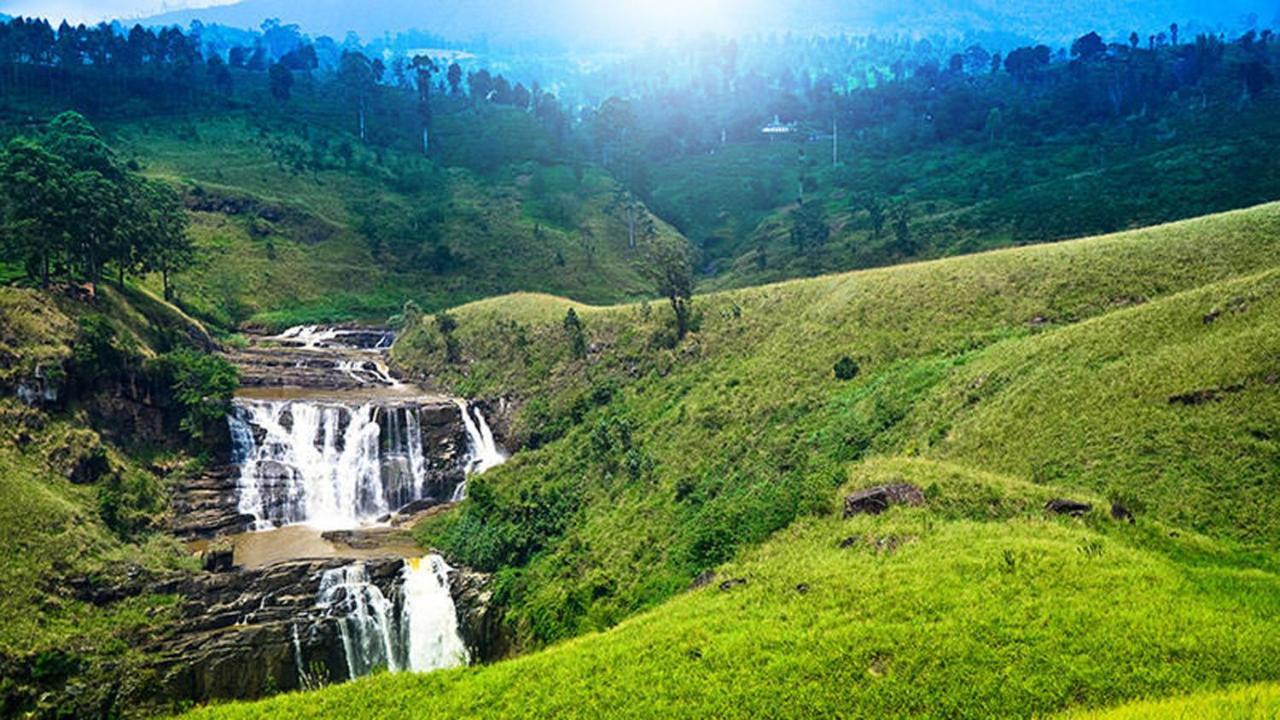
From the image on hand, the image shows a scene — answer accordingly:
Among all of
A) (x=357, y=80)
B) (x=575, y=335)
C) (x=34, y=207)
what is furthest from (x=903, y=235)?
(x=357, y=80)

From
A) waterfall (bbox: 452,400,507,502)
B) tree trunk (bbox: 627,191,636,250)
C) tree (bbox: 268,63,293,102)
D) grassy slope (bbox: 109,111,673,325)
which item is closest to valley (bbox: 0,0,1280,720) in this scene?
waterfall (bbox: 452,400,507,502)

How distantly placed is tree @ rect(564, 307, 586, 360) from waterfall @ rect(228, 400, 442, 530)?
1386 cm

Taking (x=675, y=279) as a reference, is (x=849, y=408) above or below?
below

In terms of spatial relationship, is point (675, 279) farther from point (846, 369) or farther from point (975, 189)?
point (975, 189)

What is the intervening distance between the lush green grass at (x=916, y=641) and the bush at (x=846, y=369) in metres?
19.3

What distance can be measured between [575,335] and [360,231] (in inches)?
2640

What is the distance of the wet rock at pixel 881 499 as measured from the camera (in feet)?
79.3

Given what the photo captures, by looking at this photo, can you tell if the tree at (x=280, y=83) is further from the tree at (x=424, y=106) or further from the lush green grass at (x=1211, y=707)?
the lush green grass at (x=1211, y=707)

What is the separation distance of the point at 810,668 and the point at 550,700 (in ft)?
20.6

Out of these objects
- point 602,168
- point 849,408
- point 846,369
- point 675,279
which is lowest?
point 849,408

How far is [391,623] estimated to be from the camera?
32.5 m

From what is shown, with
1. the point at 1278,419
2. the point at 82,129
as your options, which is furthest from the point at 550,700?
the point at 82,129

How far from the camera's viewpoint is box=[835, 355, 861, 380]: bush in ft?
137

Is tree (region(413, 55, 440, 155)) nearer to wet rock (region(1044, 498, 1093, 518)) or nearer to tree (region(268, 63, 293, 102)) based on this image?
tree (region(268, 63, 293, 102))
